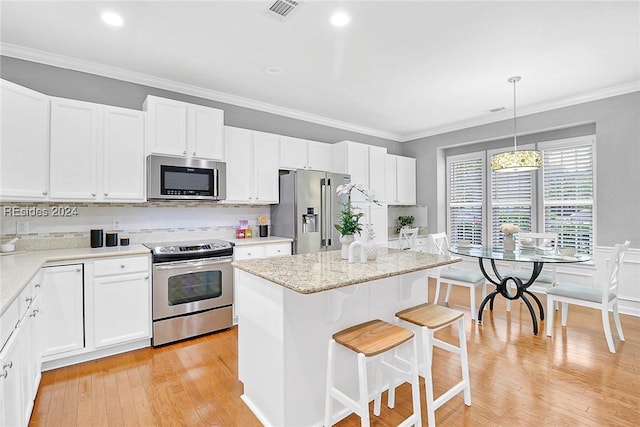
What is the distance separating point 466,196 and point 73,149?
5.59 metres

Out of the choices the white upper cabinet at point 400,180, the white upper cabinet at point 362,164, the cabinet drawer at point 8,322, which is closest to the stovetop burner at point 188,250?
the cabinet drawer at point 8,322

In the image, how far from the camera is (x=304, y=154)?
4.46m

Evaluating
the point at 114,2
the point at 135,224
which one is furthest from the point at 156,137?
the point at 114,2

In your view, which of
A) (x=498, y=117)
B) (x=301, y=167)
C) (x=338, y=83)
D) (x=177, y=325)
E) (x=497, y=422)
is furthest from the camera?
(x=498, y=117)

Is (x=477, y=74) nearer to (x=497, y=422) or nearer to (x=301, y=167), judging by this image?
(x=301, y=167)

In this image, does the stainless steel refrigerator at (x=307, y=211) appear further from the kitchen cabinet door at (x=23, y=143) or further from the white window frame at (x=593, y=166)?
the white window frame at (x=593, y=166)

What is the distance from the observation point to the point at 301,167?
4.44 metres

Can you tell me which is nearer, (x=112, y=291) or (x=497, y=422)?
(x=497, y=422)

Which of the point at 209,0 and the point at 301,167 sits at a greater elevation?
the point at 209,0

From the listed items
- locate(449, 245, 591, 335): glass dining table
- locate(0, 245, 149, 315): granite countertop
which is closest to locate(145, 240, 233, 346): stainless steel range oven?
locate(0, 245, 149, 315): granite countertop

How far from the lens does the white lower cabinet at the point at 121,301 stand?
273 centimetres

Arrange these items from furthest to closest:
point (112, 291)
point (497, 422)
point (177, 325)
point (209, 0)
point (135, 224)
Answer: point (135, 224), point (177, 325), point (112, 291), point (209, 0), point (497, 422)

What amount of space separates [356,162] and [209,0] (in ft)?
10.0

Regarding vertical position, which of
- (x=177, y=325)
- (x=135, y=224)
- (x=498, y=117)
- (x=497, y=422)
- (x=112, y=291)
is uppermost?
(x=498, y=117)
